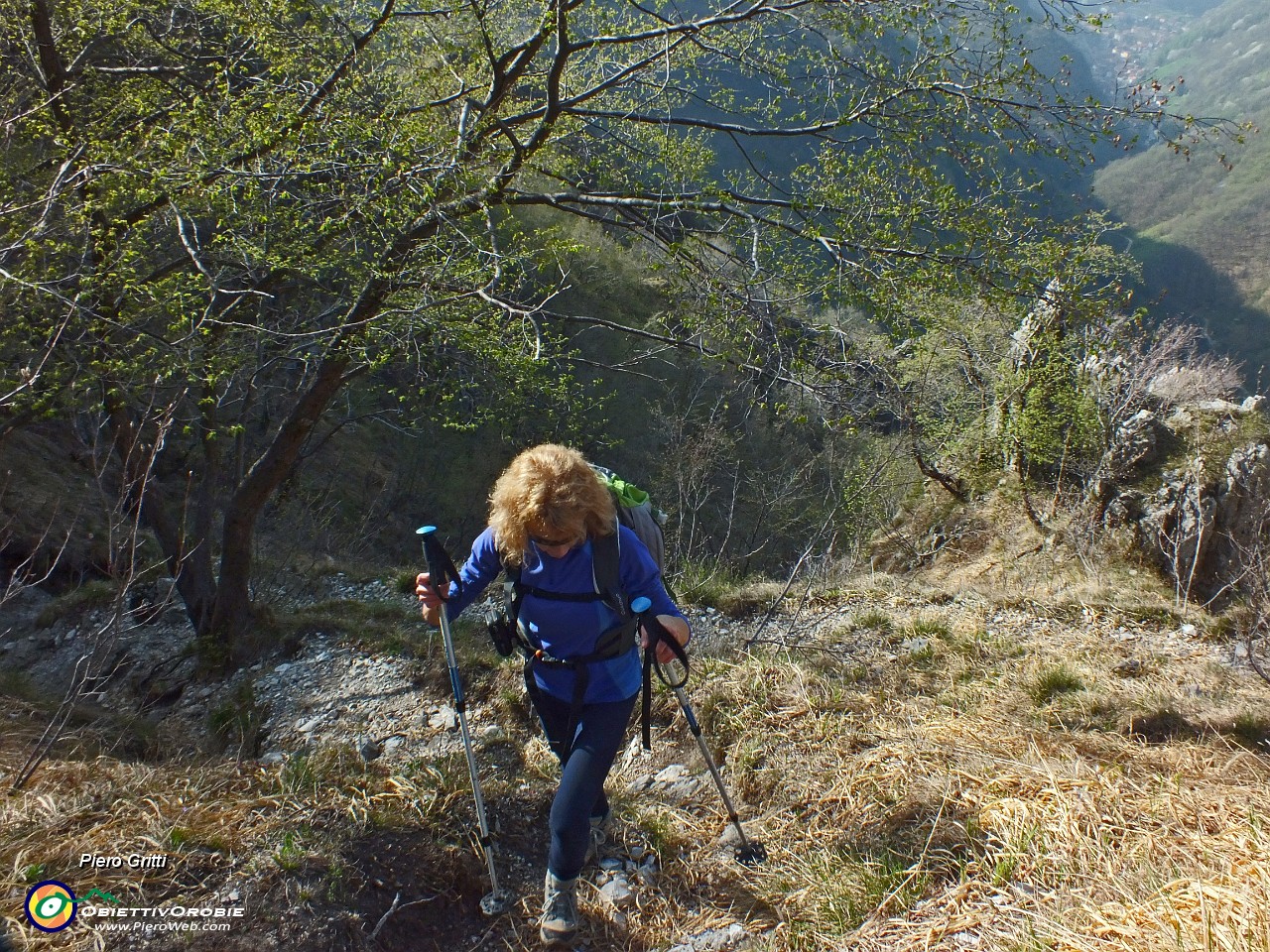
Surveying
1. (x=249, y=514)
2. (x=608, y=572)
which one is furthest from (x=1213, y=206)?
(x=608, y=572)

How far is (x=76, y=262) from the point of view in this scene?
5.95 meters

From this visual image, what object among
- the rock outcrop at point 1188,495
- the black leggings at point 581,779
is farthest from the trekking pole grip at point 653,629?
the rock outcrop at point 1188,495

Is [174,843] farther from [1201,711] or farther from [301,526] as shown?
[301,526]

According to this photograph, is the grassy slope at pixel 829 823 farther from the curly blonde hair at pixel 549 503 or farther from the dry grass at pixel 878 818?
the curly blonde hair at pixel 549 503

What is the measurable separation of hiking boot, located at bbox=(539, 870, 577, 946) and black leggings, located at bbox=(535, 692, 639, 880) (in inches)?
1.6

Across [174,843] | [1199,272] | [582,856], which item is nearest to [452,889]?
[582,856]

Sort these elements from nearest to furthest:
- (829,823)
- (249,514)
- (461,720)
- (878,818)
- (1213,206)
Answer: (461,720)
(878,818)
(829,823)
(249,514)
(1213,206)

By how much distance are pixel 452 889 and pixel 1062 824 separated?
2.43 meters

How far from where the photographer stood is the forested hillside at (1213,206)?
169 feet

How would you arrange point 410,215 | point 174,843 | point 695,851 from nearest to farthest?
1. point 174,843
2. point 695,851
3. point 410,215

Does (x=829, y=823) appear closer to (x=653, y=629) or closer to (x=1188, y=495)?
(x=653, y=629)

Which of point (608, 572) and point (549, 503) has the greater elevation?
point (549, 503)

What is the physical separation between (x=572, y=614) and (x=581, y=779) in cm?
59

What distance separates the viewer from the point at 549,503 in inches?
108
